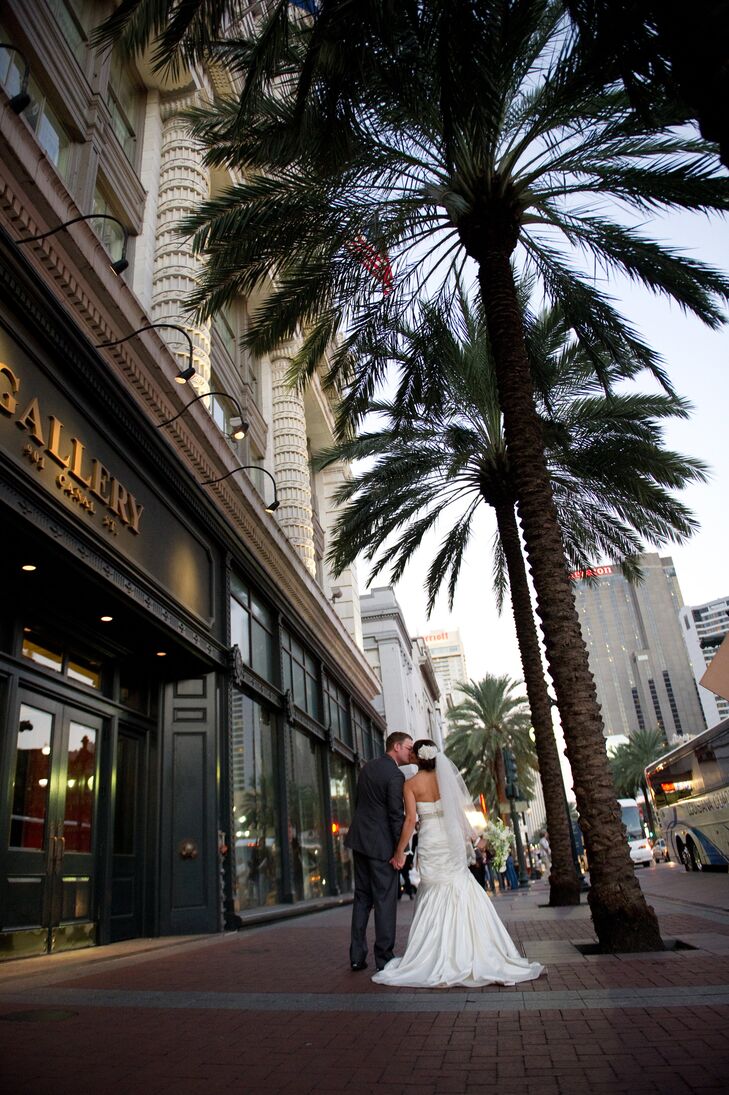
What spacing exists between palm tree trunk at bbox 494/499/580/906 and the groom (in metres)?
7.45

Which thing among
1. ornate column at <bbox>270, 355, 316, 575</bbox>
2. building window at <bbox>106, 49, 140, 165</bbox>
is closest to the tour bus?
ornate column at <bbox>270, 355, 316, 575</bbox>

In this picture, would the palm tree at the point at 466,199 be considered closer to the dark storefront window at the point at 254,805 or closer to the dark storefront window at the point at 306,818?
the dark storefront window at the point at 254,805

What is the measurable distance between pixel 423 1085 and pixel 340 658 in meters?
19.4

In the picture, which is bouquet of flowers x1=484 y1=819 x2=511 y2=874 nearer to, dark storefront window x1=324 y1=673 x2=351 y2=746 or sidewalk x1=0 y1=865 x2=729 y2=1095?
dark storefront window x1=324 y1=673 x2=351 y2=746

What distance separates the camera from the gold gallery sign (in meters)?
6.86

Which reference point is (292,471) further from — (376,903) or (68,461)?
(376,903)

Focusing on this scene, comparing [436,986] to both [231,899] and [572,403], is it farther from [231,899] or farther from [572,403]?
[572,403]

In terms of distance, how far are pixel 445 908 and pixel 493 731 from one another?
43.6 metres

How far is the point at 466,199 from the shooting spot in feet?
31.9

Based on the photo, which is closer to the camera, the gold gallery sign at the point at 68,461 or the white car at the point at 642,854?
the gold gallery sign at the point at 68,461

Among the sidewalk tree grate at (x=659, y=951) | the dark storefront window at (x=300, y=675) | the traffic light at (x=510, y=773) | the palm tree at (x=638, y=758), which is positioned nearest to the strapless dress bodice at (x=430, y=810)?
the sidewalk tree grate at (x=659, y=951)

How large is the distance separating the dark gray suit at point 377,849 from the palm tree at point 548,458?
25.0ft

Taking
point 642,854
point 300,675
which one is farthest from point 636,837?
point 300,675

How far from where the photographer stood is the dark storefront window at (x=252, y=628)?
13.1 m
